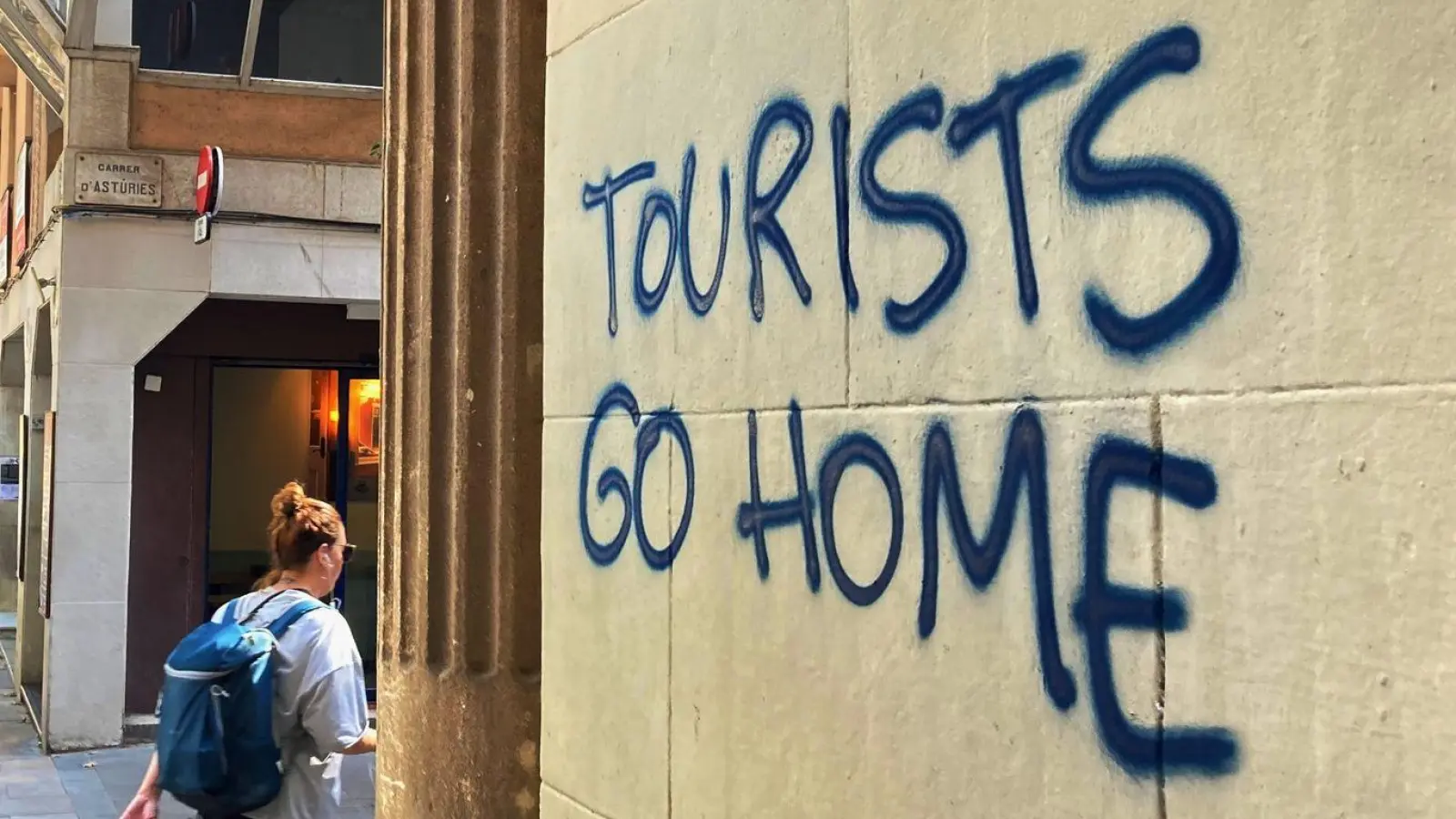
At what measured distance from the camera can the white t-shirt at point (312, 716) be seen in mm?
3707

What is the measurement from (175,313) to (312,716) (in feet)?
23.7

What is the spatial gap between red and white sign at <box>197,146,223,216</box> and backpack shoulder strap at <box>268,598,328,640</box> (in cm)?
653

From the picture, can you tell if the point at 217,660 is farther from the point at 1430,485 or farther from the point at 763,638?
the point at 1430,485

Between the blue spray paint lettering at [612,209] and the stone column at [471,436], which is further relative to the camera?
the stone column at [471,436]

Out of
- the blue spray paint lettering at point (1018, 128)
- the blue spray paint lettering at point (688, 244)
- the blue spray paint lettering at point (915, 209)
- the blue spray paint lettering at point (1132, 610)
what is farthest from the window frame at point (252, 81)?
the blue spray paint lettering at point (1132, 610)

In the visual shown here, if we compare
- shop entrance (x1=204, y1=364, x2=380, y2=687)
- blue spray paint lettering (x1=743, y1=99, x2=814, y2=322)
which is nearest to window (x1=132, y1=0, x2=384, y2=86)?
shop entrance (x1=204, y1=364, x2=380, y2=687)

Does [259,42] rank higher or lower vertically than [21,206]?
higher

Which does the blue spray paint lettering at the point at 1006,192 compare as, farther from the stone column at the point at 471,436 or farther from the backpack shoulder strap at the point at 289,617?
the backpack shoulder strap at the point at 289,617

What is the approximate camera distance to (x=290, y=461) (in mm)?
12641

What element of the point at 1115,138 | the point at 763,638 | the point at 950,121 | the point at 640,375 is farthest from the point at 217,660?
the point at 1115,138

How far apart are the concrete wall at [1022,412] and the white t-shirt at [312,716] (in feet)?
3.07

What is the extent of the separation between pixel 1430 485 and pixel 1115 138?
58 cm

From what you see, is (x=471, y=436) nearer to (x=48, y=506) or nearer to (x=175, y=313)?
(x=175, y=313)

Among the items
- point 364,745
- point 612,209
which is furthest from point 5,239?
point 612,209
